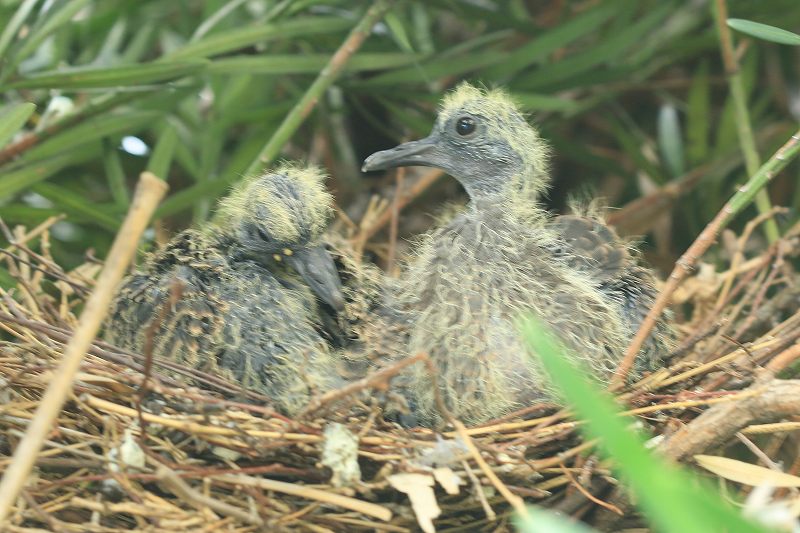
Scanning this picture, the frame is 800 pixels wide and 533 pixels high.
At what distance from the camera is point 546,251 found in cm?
182

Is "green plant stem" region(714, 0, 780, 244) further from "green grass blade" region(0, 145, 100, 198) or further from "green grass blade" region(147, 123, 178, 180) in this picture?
"green grass blade" region(0, 145, 100, 198)

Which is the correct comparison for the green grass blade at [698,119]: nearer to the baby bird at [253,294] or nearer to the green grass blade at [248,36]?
the green grass blade at [248,36]

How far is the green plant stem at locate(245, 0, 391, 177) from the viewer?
6.97 ft

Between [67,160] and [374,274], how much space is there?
708 millimetres

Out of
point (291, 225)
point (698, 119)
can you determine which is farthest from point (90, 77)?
point (698, 119)

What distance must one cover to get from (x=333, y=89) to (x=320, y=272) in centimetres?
93

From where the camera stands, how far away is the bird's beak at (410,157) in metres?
1.95

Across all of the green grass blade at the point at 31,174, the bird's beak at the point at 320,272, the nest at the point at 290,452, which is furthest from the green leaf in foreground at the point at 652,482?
the green grass blade at the point at 31,174

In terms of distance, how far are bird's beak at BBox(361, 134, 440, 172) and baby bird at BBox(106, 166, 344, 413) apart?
11 centimetres

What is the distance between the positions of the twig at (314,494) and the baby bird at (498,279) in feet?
0.92

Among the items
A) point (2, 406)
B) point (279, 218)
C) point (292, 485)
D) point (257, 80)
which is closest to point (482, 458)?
point (292, 485)

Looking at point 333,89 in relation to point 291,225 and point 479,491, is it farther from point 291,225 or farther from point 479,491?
point 479,491

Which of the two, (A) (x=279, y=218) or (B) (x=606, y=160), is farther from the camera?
(B) (x=606, y=160)

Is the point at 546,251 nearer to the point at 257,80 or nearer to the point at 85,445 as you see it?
the point at 85,445
